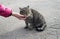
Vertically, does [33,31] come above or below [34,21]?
below

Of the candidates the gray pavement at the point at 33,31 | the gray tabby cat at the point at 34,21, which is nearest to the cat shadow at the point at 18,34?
the gray pavement at the point at 33,31

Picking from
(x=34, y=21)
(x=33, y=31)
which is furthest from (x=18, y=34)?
(x=34, y=21)

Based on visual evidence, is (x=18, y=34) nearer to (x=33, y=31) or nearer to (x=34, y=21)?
(x=33, y=31)

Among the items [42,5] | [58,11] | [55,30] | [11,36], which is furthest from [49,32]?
[42,5]

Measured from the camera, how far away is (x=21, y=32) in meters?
4.80

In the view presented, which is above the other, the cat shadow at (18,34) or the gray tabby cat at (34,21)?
the gray tabby cat at (34,21)

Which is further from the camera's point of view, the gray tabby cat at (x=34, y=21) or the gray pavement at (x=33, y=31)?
the gray tabby cat at (x=34, y=21)

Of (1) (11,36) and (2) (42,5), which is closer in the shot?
(1) (11,36)

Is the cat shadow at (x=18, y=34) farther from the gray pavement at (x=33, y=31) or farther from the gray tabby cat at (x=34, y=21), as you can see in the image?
the gray tabby cat at (x=34, y=21)

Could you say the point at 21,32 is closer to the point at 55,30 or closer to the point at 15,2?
the point at 55,30

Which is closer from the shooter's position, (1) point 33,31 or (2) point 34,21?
(1) point 33,31

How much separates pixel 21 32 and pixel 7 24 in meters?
0.51

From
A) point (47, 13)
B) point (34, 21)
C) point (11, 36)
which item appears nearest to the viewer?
point (11, 36)

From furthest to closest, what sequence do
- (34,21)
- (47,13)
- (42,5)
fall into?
(42,5) < (47,13) < (34,21)
